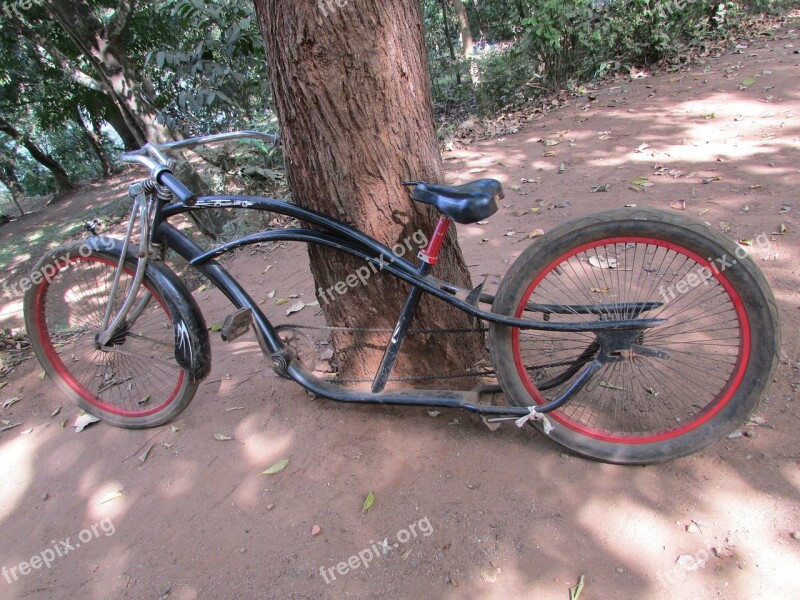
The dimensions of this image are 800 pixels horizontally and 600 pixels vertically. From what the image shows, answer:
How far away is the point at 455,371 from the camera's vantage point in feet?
7.75

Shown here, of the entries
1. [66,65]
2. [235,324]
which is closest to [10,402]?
[235,324]

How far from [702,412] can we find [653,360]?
50 centimetres

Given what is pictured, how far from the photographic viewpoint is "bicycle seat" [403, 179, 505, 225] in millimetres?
1641

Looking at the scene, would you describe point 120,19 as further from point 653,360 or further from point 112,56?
point 653,360

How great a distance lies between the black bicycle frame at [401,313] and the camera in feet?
5.84

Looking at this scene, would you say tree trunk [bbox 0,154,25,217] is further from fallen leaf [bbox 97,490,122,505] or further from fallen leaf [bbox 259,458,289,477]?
fallen leaf [bbox 259,458,289,477]

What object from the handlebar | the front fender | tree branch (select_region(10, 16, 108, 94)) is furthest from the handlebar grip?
tree branch (select_region(10, 16, 108, 94))

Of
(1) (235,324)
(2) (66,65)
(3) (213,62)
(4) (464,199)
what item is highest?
(2) (66,65)

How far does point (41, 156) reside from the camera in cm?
1428

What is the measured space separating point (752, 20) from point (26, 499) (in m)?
11.5

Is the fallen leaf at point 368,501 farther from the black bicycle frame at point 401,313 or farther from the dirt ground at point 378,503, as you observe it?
the black bicycle frame at point 401,313

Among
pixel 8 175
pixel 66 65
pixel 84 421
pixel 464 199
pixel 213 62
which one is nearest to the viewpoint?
pixel 464 199

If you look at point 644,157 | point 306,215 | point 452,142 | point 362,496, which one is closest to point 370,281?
point 306,215

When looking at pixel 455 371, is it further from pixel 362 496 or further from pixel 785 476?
pixel 785 476
